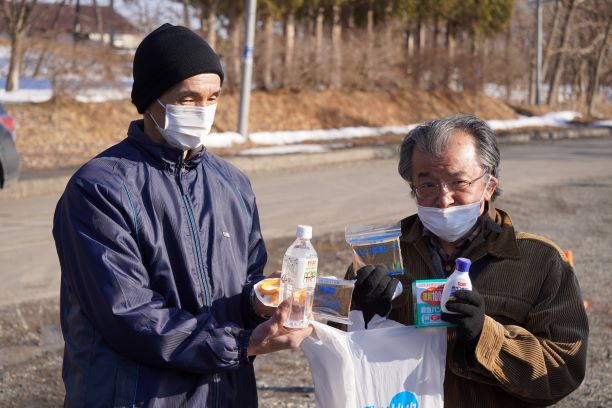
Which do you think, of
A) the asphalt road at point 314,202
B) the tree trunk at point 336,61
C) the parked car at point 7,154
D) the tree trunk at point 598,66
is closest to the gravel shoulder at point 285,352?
the asphalt road at point 314,202

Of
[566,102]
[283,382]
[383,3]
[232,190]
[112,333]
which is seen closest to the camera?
[112,333]

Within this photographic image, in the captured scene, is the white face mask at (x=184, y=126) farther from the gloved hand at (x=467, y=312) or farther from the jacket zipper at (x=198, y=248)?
the gloved hand at (x=467, y=312)

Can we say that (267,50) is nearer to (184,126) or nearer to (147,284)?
(184,126)

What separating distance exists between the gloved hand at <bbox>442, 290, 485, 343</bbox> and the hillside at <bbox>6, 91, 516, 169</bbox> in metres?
14.2

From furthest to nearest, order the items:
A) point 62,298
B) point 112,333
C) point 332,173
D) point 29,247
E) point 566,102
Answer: point 566,102 < point 332,173 < point 29,247 < point 62,298 < point 112,333

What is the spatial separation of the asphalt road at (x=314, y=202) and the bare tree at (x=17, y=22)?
317 inches

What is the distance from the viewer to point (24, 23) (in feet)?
69.6

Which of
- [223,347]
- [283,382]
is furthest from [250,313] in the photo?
[283,382]

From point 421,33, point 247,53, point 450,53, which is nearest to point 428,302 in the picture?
point 247,53

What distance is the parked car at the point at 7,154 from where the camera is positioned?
12.5 meters

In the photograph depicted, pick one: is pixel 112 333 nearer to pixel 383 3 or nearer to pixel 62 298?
pixel 62 298

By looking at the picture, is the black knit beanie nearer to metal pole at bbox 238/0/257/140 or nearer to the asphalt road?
the asphalt road

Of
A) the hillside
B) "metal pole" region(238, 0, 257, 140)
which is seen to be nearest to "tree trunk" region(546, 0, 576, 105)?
the hillside

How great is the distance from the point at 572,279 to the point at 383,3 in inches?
1246
